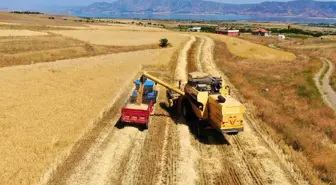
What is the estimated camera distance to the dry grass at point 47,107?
614 inches

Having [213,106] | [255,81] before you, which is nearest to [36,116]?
[213,106]

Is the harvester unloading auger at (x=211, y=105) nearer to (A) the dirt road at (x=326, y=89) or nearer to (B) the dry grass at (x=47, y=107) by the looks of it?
(B) the dry grass at (x=47, y=107)

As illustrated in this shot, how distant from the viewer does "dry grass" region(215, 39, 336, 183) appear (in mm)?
16531

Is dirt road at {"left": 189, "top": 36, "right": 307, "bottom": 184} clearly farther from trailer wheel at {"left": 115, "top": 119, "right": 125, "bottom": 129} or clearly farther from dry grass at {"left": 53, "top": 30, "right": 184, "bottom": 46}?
dry grass at {"left": 53, "top": 30, "right": 184, "bottom": 46}

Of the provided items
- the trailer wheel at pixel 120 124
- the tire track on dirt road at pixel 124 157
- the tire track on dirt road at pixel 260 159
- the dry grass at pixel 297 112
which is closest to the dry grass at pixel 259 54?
the dry grass at pixel 297 112

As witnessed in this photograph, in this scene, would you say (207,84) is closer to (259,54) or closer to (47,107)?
(47,107)

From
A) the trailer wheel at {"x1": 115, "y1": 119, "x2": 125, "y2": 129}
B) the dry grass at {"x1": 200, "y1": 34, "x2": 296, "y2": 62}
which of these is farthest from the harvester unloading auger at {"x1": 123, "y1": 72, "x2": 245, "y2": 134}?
the dry grass at {"x1": 200, "y1": 34, "x2": 296, "y2": 62}

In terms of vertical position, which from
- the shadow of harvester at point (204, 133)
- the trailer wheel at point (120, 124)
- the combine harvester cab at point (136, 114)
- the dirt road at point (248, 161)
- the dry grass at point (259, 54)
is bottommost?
the dry grass at point (259, 54)

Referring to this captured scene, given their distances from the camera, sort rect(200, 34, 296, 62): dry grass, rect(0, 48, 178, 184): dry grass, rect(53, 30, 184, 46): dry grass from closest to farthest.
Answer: rect(0, 48, 178, 184): dry grass → rect(200, 34, 296, 62): dry grass → rect(53, 30, 184, 46): dry grass

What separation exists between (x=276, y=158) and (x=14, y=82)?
25218mm

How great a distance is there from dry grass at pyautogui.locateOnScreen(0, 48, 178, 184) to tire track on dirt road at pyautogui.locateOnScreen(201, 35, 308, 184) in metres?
8.82

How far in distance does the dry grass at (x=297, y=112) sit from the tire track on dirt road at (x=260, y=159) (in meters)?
0.78

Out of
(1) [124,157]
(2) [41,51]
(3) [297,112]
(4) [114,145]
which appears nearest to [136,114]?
(4) [114,145]

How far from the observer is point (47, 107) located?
23.6 metres
